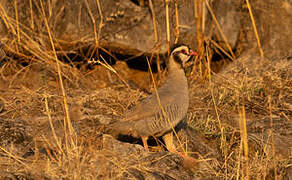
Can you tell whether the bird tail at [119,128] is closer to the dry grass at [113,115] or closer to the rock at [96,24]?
the dry grass at [113,115]

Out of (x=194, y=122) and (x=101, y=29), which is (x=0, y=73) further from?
(x=194, y=122)

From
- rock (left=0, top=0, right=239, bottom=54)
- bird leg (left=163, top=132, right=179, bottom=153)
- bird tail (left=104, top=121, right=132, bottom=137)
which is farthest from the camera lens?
rock (left=0, top=0, right=239, bottom=54)

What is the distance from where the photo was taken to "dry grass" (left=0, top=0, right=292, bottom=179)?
12.5 ft

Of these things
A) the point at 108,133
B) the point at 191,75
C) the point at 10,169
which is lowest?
the point at 191,75

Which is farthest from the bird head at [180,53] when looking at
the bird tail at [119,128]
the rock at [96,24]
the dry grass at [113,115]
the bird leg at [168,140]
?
the rock at [96,24]

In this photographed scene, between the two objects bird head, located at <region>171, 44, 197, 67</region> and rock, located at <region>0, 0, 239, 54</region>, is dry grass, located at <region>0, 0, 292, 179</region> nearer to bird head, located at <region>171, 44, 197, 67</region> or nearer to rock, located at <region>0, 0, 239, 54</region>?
rock, located at <region>0, 0, 239, 54</region>

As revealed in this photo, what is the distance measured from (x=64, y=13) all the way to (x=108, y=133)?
295cm

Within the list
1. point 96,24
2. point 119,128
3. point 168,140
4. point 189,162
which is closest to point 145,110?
point 119,128

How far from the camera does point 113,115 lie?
5.59m

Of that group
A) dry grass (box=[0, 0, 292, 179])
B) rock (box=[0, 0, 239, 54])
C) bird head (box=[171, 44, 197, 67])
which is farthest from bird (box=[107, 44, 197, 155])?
rock (box=[0, 0, 239, 54])

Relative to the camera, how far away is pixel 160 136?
17.0 feet

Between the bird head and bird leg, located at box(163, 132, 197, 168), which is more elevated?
the bird head

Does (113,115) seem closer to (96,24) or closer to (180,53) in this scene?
(180,53)

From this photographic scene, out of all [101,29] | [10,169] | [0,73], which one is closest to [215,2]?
[101,29]
